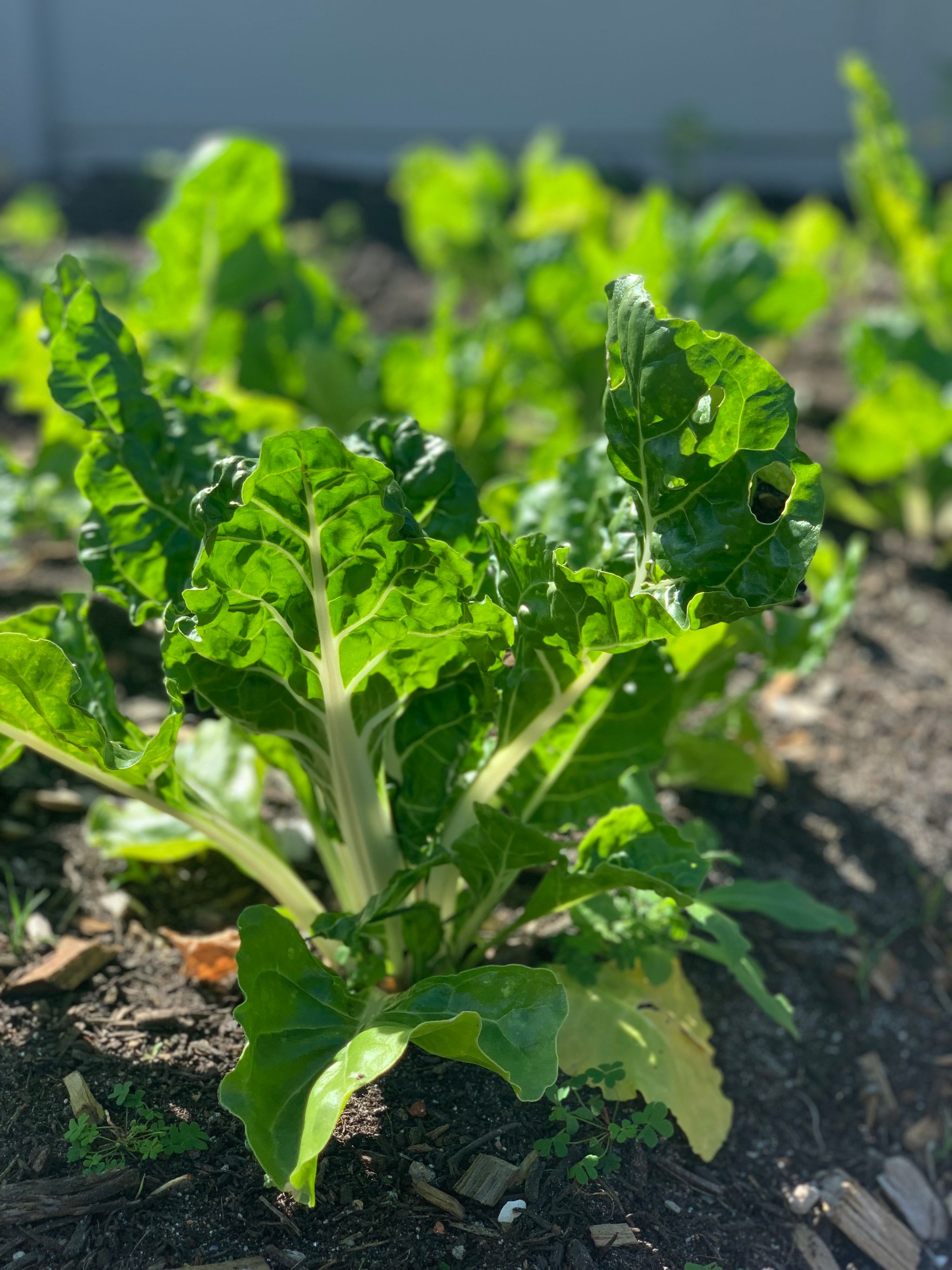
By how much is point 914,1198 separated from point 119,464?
1549 millimetres

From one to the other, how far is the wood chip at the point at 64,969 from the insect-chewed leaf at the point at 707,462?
0.98 m

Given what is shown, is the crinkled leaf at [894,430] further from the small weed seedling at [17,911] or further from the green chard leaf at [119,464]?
the small weed seedling at [17,911]

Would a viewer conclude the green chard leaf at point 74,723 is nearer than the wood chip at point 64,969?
Yes

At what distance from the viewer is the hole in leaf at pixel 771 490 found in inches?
52.0

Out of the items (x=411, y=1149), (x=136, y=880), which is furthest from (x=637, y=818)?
(x=136, y=880)

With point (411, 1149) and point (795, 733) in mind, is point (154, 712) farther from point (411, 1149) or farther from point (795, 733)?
point (795, 733)

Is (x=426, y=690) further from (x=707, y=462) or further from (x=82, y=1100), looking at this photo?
(x=82, y=1100)

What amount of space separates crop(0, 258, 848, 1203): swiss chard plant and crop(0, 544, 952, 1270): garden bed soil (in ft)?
0.40

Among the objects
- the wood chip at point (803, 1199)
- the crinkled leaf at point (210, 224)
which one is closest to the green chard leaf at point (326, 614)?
the wood chip at point (803, 1199)

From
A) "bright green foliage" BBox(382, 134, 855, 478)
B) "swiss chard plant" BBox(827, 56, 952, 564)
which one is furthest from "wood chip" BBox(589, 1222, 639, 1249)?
"swiss chard plant" BBox(827, 56, 952, 564)

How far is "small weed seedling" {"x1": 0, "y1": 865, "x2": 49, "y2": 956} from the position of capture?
1.72 meters

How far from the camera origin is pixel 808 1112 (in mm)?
1784

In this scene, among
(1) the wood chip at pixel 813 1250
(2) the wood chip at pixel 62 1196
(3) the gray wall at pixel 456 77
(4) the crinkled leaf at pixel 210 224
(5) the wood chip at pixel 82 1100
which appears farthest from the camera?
(3) the gray wall at pixel 456 77

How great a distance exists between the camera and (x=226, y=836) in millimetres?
1626
